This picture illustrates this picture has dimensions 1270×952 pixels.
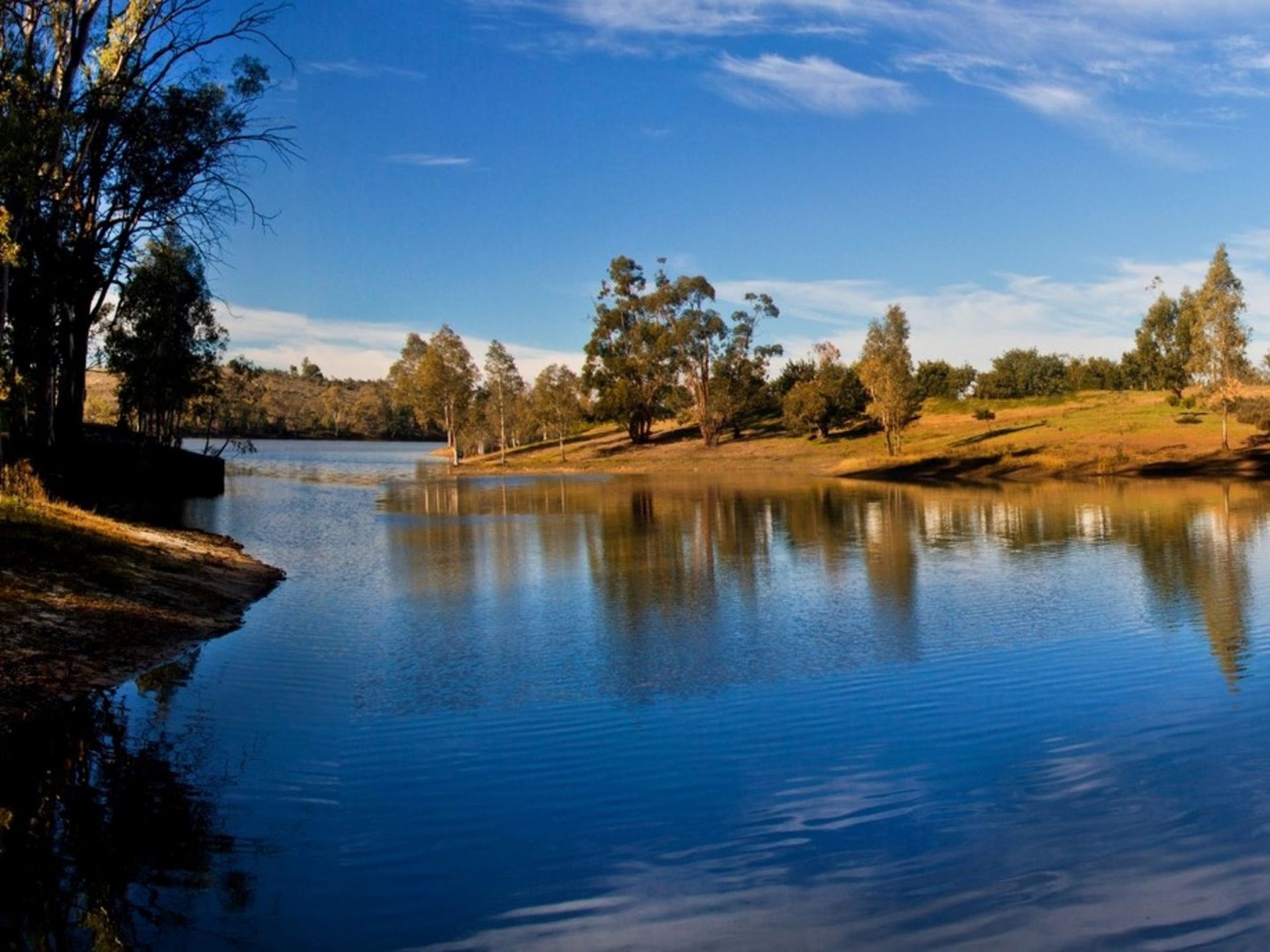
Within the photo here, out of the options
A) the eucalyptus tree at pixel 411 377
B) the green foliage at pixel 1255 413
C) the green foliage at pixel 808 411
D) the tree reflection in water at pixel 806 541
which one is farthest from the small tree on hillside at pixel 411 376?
the green foliage at pixel 1255 413

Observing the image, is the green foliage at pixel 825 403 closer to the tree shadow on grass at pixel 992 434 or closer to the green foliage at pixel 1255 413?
the tree shadow on grass at pixel 992 434

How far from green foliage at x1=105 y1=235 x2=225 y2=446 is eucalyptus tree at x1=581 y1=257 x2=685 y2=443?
62.2m

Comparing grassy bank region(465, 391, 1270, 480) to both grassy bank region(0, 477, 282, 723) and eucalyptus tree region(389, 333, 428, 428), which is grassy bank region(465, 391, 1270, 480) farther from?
grassy bank region(0, 477, 282, 723)

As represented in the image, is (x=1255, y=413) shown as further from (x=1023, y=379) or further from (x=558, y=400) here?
(x=558, y=400)

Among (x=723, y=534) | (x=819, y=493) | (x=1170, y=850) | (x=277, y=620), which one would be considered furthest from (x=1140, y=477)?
(x=1170, y=850)


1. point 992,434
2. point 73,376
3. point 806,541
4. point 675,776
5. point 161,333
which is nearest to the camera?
point 675,776

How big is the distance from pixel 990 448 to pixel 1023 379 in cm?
4513

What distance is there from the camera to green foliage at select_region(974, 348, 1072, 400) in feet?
399

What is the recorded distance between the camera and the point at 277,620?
22.4 metres

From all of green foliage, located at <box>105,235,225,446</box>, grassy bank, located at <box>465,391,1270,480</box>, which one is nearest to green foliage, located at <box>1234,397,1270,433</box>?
grassy bank, located at <box>465,391,1270,480</box>

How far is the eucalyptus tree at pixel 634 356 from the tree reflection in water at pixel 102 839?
108019 millimetres

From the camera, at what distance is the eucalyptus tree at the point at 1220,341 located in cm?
7769

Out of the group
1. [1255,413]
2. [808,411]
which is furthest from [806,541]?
[808,411]

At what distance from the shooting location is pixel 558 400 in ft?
409
